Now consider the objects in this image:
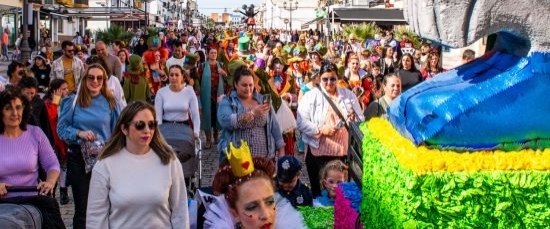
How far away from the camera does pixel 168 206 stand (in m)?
4.61

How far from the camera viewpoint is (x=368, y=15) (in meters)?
31.4

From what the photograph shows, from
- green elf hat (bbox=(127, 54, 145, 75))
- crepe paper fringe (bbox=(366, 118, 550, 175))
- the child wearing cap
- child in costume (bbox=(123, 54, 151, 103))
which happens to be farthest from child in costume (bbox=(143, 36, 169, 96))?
crepe paper fringe (bbox=(366, 118, 550, 175))

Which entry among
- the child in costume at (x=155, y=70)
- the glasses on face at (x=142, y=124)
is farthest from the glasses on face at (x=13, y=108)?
the child in costume at (x=155, y=70)

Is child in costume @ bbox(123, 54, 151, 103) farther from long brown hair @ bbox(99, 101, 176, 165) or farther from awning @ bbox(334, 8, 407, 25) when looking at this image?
awning @ bbox(334, 8, 407, 25)

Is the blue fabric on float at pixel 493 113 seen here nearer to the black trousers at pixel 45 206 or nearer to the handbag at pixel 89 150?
the black trousers at pixel 45 206

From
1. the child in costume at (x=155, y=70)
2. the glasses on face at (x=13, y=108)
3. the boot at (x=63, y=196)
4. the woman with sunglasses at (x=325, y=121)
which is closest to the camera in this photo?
the glasses on face at (x=13, y=108)

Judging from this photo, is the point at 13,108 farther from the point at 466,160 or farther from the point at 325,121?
the point at 466,160

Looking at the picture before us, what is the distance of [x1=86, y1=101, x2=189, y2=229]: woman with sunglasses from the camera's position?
442 cm

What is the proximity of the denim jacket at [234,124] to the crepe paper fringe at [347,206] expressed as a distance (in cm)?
191

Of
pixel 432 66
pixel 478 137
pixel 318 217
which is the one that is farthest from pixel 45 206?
pixel 432 66

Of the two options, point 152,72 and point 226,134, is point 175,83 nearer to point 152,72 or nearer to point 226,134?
point 226,134

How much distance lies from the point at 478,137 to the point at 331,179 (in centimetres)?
306

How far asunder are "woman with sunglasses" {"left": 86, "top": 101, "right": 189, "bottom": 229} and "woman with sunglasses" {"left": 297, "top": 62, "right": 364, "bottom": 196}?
269 cm

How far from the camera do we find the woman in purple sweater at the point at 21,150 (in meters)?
5.42
